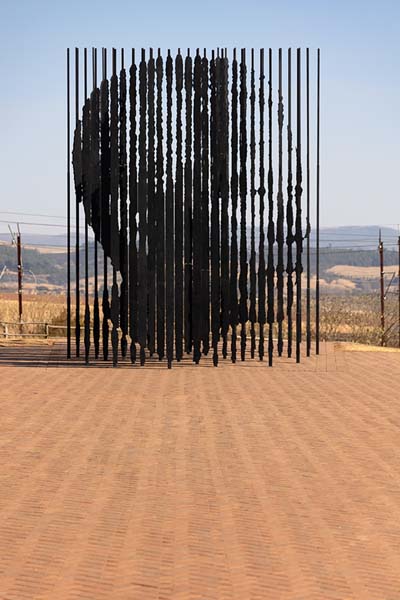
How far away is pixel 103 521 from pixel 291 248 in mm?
9901

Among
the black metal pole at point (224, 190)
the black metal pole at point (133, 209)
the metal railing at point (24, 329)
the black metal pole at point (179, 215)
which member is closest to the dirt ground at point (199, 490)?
the black metal pole at point (133, 209)

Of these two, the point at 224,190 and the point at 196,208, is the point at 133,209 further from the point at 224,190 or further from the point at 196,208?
the point at 224,190

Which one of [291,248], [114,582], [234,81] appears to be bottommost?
[114,582]

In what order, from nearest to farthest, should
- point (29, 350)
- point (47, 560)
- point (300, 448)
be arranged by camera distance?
point (47, 560), point (300, 448), point (29, 350)

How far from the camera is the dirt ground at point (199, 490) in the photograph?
5977 mm

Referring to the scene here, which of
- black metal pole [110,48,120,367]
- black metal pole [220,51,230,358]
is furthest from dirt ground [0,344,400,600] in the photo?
black metal pole [220,51,230,358]

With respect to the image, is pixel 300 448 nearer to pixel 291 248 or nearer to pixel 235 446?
pixel 235 446

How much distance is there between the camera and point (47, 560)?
20.6 ft

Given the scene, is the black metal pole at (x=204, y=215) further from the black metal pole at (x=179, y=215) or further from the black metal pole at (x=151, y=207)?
the black metal pole at (x=151, y=207)

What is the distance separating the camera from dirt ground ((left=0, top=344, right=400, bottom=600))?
5977 millimetres

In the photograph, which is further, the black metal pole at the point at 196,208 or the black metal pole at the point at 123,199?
the black metal pole at the point at 196,208

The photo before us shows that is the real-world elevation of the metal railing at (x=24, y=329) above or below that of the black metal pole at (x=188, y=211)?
below

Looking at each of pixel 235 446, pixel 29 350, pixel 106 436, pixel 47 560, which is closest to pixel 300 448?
pixel 235 446

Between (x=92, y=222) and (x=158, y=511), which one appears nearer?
(x=158, y=511)
